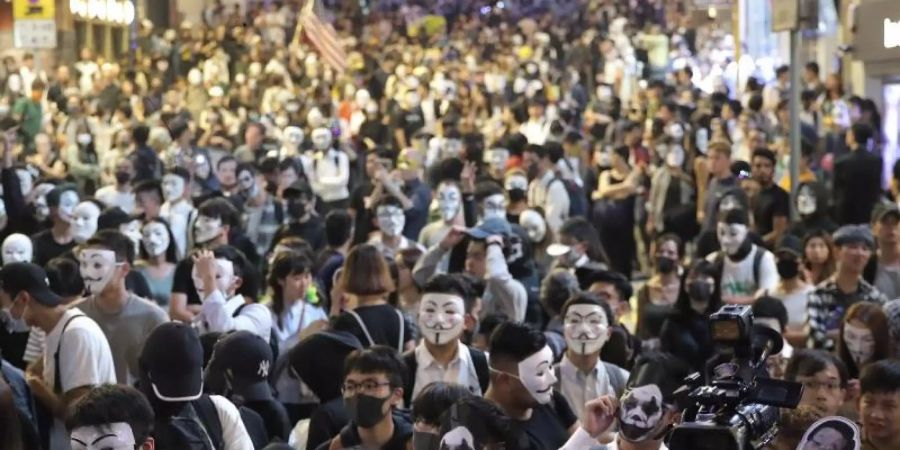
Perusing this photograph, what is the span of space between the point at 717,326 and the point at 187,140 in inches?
551

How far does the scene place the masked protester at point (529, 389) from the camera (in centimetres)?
705

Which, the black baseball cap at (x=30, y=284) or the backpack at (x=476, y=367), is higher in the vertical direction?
the black baseball cap at (x=30, y=284)

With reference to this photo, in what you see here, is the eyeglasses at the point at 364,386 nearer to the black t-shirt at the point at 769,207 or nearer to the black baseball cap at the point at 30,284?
the black baseball cap at the point at 30,284

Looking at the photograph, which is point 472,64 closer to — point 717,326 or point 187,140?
point 187,140

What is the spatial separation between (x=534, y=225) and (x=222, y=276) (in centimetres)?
419

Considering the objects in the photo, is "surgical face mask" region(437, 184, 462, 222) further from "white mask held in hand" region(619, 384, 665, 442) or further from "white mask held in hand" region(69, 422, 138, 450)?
"white mask held in hand" region(69, 422, 138, 450)

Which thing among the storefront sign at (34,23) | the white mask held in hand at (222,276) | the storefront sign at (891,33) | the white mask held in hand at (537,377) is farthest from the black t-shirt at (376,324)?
the storefront sign at (34,23)

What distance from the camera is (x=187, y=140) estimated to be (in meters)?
18.1

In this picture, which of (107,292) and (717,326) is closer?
(717,326)

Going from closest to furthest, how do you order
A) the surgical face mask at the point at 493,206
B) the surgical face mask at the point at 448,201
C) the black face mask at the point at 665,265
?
the black face mask at the point at 665,265
the surgical face mask at the point at 493,206
the surgical face mask at the point at 448,201

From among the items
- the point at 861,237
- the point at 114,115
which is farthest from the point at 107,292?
the point at 114,115

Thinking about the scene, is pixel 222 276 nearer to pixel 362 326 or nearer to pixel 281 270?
pixel 281 270

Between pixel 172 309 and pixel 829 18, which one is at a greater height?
pixel 829 18

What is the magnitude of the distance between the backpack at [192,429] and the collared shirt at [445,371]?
174 cm
